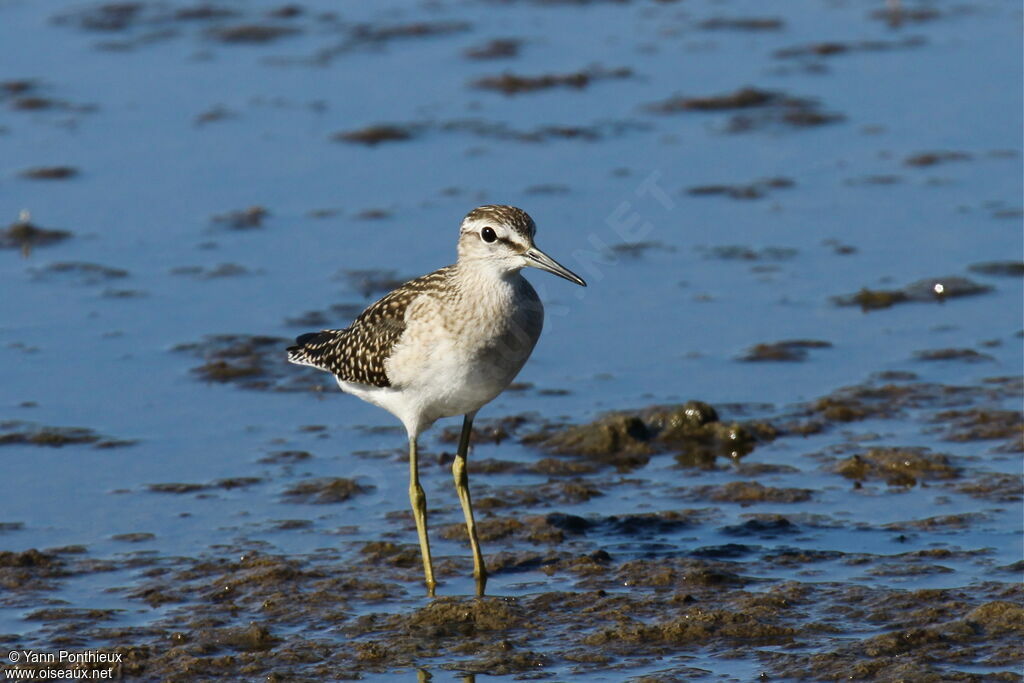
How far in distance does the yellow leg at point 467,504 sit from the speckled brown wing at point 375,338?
578mm

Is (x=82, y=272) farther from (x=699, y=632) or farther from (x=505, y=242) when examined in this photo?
(x=699, y=632)

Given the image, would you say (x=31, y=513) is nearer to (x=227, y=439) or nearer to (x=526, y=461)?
(x=227, y=439)

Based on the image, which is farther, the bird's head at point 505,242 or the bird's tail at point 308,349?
the bird's tail at point 308,349

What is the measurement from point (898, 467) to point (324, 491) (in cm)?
341

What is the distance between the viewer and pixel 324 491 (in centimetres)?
1020

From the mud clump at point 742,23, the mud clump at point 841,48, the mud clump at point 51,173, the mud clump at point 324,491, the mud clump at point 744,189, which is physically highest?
the mud clump at point 742,23

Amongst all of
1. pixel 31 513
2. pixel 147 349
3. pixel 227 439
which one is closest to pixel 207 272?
pixel 147 349

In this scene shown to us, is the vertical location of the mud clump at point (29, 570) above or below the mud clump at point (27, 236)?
below

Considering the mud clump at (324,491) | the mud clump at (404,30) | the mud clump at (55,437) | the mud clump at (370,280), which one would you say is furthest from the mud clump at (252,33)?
the mud clump at (324,491)

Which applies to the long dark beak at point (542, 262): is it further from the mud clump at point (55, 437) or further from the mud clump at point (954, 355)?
the mud clump at point (954, 355)

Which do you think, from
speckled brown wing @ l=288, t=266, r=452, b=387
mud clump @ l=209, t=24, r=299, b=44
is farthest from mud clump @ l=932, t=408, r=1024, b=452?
mud clump @ l=209, t=24, r=299, b=44

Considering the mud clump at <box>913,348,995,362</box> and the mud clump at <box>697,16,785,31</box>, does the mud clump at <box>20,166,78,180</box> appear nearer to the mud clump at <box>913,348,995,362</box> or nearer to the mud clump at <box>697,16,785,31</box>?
the mud clump at <box>697,16,785,31</box>

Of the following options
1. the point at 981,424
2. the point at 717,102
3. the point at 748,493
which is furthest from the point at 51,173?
the point at 981,424

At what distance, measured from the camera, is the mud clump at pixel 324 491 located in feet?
33.2
